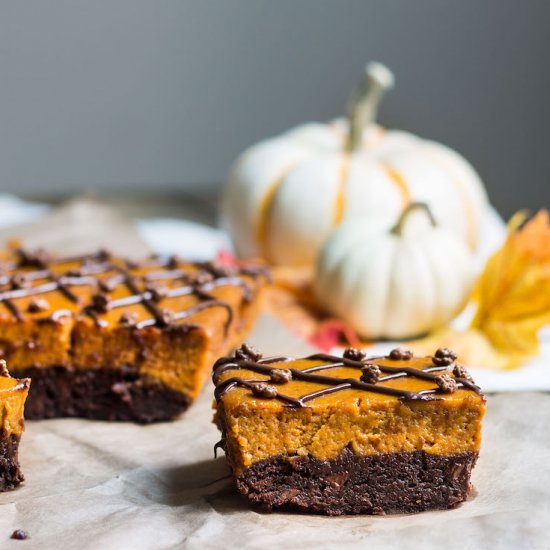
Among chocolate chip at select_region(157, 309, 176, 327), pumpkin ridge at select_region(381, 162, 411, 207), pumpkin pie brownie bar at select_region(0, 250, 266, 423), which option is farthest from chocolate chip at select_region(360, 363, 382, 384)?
pumpkin ridge at select_region(381, 162, 411, 207)

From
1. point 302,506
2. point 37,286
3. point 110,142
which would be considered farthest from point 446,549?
point 110,142

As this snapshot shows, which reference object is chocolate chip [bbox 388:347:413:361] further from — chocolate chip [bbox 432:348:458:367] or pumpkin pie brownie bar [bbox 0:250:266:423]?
pumpkin pie brownie bar [bbox 0:250:266:423]

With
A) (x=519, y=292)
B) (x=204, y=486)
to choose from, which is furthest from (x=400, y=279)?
(x=204, y=486)

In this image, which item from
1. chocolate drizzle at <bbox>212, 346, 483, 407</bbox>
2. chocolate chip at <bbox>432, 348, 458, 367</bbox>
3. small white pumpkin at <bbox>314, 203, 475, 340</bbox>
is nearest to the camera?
Answer: chocolate drizzle at <bbox>212, 346, 483, 407</bbox>

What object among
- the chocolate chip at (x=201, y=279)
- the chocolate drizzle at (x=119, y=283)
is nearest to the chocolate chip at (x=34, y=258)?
the chocolate drizzle at (x=119, y=283)

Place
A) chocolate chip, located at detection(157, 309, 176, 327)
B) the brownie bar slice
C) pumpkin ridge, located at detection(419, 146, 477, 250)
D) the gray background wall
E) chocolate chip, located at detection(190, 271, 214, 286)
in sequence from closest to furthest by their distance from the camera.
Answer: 1. the brownie bar slice
2. chocolate chip, located at detection(157, 309, 176, 327)
3. chocolate chip, located at detection(190, 271, 214, 286)
4. pumpkin ridge, located at detection(419, 146, 477, 250)
5. the gray background wall

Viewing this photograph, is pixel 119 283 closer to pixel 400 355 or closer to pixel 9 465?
pixel 9 465
